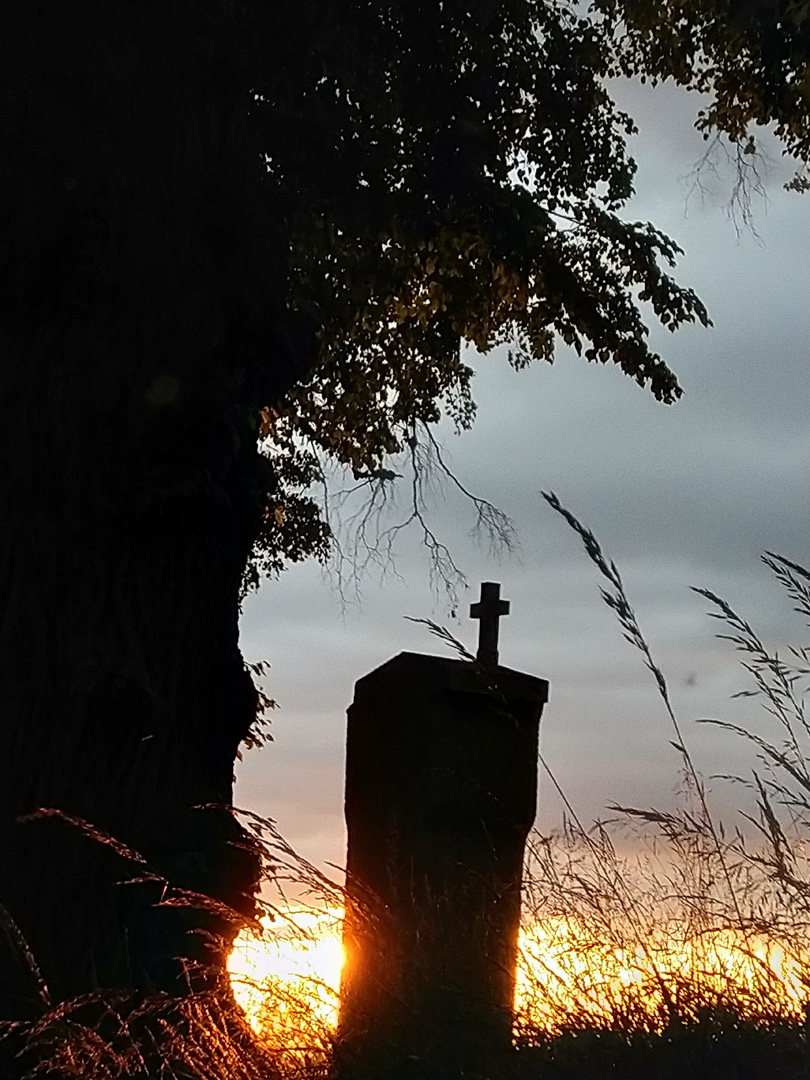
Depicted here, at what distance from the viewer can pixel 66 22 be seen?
5.48 meters

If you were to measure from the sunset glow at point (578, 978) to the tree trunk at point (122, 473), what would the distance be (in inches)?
52.2

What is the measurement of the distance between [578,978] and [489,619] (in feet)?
11.4

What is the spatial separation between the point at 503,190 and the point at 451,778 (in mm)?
4206

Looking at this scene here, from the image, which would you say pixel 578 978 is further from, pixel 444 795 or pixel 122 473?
pixel 122 473

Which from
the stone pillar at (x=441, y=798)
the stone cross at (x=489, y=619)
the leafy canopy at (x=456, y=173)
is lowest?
the stone pillar at (x=441, y=798)

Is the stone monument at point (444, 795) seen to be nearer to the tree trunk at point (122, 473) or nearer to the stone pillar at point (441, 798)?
the stone pillar at point (441, 798)

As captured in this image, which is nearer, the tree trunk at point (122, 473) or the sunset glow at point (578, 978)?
the sunset glow at point (578, 978)

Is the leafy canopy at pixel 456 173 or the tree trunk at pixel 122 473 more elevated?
the leafy canopy at pixel 456 173

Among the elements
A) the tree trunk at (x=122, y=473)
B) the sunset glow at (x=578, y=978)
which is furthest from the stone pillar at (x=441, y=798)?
the tree trunk at (x=122, y=473)

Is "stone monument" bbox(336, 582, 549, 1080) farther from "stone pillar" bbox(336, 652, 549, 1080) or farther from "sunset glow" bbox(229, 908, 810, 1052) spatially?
"sunset glow" bbox(229, 908, 810, 1052)

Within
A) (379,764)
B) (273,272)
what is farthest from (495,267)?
(379,764)

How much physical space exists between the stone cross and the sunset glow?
3130mm

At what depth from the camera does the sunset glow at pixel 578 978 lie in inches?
126

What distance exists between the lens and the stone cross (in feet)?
22.3
